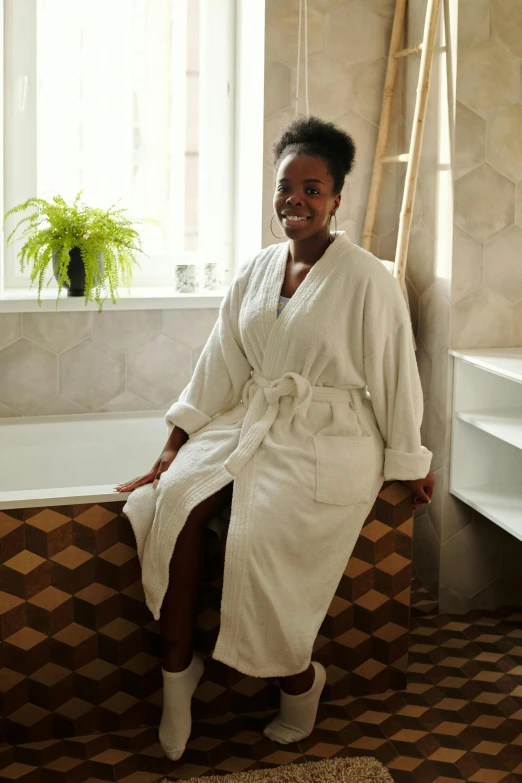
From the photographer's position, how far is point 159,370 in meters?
3.23

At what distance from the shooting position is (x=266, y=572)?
2.04 meters

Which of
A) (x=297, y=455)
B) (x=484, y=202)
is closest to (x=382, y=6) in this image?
(x=484, y=202)

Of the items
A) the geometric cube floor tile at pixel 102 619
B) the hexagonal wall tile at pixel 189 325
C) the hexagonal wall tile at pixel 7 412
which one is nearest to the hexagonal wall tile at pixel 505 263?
the geometric cube floor tile at pixel 102 619

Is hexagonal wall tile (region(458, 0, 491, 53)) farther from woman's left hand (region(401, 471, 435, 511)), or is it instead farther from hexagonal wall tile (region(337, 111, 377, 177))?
woman's left hand (region(401, 471, 435, 511))

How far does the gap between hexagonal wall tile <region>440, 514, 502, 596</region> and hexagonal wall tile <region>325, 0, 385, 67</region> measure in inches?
60.5

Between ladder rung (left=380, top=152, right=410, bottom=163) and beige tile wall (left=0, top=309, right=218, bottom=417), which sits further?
beige tile wall (left=0, top=309, right=218, bottom=417)

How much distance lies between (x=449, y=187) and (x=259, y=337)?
2.94ft

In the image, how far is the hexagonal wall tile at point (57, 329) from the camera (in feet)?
10.1

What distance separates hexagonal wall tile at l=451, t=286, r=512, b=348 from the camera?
2.81 meters

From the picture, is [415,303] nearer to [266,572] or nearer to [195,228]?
[195,228]

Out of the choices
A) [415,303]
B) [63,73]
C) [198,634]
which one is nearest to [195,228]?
[63,73]

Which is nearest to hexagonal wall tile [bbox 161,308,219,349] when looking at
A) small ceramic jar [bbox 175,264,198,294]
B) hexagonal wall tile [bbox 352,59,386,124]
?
small ceramic jar [bbox 175,264,198,294]

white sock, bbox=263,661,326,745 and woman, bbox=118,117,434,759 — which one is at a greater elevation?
woman, bbox=118,117,434,759

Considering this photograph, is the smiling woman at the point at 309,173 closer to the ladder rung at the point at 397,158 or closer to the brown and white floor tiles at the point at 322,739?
the ladder rung at the point at 397,158
